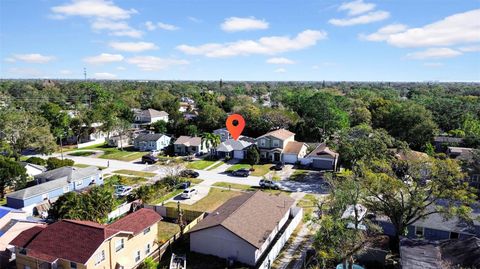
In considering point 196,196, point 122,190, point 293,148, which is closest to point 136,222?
point 196,196

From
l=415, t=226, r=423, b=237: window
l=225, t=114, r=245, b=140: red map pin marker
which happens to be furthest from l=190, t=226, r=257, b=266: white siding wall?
l=225, t=114, r=245, b=140: red map pin marker

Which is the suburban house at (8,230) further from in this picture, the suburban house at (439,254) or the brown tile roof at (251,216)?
the suburban house at (439,254)

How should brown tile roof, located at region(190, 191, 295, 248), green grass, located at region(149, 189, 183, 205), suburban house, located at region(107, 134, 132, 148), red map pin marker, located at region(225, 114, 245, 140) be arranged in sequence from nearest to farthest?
brown tile roof, located at region(190, 191, 295, 248)
green grass, located at region(149, 189, 183, 205)
red map pin marker, located at region(225, 114, 245, 140)
suburban house, located at region(107, 134, 132, 148)

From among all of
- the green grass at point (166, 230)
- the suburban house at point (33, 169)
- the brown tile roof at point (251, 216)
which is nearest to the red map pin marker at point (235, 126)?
the suburban house at point (33, 169)

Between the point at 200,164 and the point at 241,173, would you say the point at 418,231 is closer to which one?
the point at 241,173

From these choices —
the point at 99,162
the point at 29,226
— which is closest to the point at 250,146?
the point at 99,162

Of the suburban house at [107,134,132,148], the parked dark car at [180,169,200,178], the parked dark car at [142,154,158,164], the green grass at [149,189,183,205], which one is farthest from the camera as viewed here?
the suburban house at [107,134,132,148]

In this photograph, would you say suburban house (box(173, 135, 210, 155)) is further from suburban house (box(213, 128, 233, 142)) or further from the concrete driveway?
the concrete driveway
